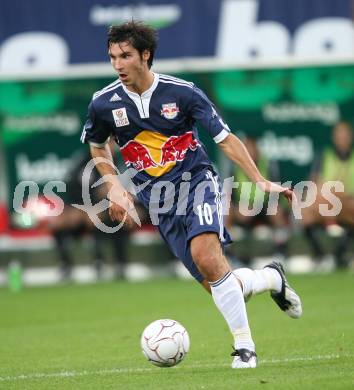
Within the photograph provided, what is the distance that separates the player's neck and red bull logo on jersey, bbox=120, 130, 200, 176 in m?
0.32

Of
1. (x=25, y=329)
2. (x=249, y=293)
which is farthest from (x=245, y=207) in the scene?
(x=249, y=293)

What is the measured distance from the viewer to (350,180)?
758 inches

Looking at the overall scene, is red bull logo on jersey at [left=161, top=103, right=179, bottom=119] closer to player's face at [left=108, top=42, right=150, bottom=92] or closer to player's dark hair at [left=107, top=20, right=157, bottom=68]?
player's face at [left=108, top=42, right=150, bottom=92]

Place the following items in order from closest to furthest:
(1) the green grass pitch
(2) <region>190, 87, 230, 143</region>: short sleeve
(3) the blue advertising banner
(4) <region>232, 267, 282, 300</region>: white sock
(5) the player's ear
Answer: (1) the green grass pitch, (2) <region>190, 87, 230, 143</region>: short sleeve, (5) the player's ear, (4) <region>232, 267, 282, 300</region>: white sock, (3) the blue advertising banner

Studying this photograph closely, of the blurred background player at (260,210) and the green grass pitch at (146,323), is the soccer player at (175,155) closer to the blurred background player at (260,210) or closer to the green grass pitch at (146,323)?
the green grass pitch at (146,323)

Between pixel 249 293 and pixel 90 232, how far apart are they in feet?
39.4

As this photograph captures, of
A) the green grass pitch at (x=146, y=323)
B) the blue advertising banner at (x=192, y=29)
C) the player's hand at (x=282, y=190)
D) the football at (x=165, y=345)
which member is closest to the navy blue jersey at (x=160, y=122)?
the player's hand at (x=282, y=190)

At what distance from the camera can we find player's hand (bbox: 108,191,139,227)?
26.4 feet

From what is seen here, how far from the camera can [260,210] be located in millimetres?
19531

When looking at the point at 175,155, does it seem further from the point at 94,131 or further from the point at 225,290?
the point at 225,290

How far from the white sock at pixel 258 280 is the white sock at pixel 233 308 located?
1.99ft

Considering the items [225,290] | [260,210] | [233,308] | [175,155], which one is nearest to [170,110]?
[175,155]

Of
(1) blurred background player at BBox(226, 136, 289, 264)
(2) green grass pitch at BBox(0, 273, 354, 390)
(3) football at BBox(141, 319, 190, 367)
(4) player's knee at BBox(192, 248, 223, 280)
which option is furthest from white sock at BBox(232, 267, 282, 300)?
(1) blurred background player at BBox(226, 136, 289, 264)

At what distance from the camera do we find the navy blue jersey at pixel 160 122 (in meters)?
8.02
